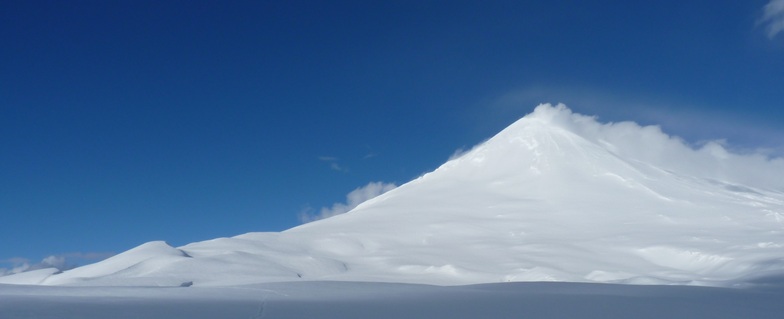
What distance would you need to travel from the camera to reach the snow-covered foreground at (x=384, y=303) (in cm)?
1362

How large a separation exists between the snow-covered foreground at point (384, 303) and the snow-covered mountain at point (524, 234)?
28.4ft

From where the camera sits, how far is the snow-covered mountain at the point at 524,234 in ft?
103

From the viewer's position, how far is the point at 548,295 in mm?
18203

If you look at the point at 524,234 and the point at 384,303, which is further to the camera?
the point at 524,234

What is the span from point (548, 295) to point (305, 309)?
718 centimetres

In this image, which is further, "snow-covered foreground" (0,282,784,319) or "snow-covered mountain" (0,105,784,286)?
"snow-covered mountain" (0,105,784,286)

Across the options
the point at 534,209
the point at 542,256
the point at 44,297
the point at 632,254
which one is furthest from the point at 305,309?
the point at 534,209

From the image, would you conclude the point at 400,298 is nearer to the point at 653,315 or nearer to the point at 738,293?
the point at 653,315

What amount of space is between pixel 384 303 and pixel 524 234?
28.9m

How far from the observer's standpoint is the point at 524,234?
43719 mm

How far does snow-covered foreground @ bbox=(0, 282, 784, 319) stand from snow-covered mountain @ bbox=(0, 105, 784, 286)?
341 inches

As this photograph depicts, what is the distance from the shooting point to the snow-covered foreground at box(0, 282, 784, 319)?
13.6 m

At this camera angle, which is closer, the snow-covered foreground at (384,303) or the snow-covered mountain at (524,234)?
the snow-covered foreground at (384,303)

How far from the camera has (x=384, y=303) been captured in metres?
16.2
